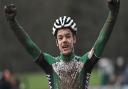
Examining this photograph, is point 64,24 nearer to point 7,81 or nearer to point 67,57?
point 67,57

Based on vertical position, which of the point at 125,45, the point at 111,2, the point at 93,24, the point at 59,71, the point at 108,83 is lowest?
the point at 125,45

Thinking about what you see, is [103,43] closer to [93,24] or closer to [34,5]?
[93,24]

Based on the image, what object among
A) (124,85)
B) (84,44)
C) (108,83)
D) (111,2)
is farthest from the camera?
(84,44)

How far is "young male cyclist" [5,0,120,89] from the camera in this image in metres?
9.55

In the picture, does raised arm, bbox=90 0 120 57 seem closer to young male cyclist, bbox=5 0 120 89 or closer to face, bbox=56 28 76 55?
young male cyclist, bbox=5 0 120 89

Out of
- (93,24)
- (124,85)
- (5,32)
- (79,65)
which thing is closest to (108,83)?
(124,85)

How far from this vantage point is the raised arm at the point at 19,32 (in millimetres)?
9469

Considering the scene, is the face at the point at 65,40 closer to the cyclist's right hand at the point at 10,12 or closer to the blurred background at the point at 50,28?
the cyclist's right hand at the point at 10,12

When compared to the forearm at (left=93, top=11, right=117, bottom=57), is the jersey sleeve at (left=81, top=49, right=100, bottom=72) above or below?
below

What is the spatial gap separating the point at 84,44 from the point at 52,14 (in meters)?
4.11

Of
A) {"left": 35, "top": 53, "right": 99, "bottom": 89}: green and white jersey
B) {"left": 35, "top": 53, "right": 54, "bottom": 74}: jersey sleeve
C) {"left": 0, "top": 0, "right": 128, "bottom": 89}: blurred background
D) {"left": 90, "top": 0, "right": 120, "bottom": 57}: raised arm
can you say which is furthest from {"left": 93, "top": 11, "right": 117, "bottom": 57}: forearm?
{"left": 0, "top": 0, "right": 128, "bottom": 89}: blurred background

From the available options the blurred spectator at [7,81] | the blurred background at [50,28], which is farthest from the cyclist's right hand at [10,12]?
the blurred background at [50,28]

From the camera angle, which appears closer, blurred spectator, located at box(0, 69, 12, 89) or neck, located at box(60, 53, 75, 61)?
neck, located at box(60, 53, 75, 61)

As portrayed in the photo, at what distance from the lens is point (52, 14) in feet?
197
